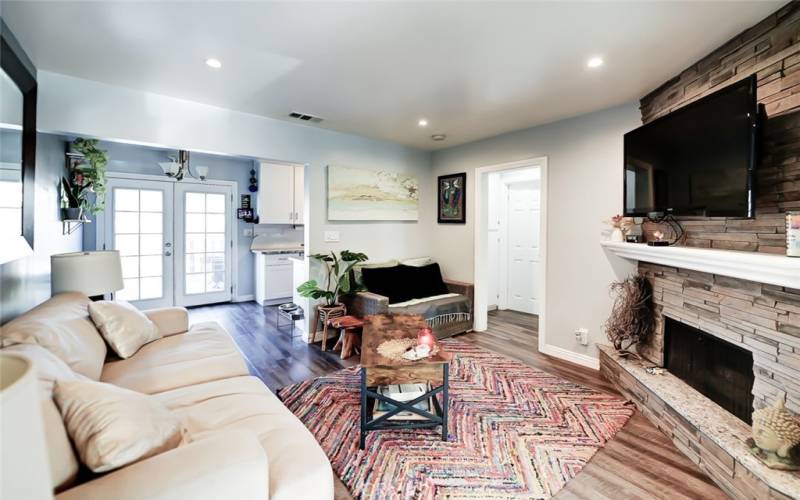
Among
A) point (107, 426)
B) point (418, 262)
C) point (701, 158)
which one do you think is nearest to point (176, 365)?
point (107, 426)

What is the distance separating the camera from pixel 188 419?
1492 mm

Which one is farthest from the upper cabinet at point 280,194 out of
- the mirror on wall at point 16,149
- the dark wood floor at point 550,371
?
the mirror on wall at point 16,149

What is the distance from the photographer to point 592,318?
11.1ft

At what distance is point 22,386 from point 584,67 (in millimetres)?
2987

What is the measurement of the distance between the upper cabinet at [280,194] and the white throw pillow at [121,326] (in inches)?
142

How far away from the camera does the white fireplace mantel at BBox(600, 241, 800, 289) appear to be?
1516mm

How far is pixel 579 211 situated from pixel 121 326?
3.79 m

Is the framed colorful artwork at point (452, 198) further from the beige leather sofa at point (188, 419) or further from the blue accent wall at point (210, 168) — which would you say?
the beige leather sofa at point (188, 419)

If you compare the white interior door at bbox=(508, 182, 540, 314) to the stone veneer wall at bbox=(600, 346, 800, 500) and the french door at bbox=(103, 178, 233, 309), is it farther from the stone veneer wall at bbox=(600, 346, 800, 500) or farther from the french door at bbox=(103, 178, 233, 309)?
the french door at bbox=(103, 178, 233, 309)

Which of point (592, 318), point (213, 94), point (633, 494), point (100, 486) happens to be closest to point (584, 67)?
point (592, 318)

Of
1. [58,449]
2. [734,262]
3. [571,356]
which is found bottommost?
[571,356]

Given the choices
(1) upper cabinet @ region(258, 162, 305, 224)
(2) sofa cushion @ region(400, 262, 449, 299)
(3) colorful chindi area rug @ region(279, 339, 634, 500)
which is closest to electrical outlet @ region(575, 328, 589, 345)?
(3) colorful chindi area rug @ region(279, 339, 634, 500)

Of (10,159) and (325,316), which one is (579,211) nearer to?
(325,316)

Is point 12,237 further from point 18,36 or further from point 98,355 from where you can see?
point 18,36
